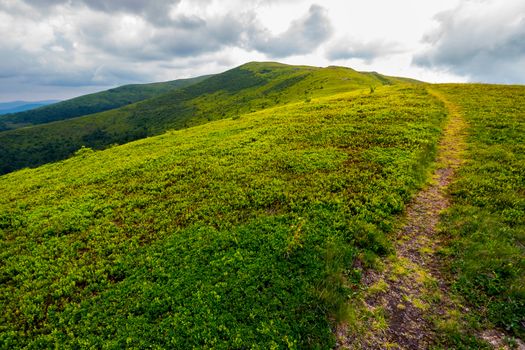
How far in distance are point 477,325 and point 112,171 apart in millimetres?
26366

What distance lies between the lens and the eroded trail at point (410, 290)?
8.59 meters

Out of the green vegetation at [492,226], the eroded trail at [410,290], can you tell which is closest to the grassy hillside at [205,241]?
the eroded trail at [410,290]

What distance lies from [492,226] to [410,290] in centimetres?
602

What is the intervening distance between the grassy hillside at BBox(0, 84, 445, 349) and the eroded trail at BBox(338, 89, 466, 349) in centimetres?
78

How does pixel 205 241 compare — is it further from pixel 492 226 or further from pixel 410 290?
pixel 492 226

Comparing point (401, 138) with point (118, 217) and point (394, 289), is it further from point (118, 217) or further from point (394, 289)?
point (118, 217)

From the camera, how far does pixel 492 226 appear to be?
12.4 meters

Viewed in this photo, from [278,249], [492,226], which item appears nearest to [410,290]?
[278,249]

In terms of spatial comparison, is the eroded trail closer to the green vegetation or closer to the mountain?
the mountain

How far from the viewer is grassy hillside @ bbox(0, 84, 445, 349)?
9.41m

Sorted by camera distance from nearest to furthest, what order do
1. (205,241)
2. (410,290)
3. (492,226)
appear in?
(410,290) → (492,226) → (205,241)

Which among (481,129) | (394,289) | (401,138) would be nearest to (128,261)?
(394,289)

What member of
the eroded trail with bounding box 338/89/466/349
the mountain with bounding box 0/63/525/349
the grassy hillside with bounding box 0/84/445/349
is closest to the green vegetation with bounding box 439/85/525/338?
the mountain with bounding box 0/63/525/349

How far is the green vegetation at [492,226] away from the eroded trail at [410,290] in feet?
2.47
